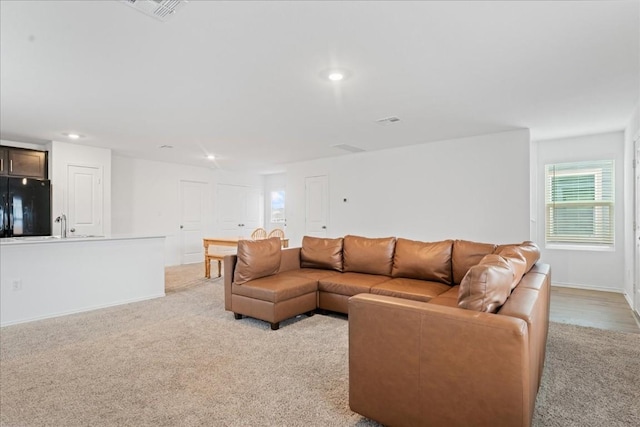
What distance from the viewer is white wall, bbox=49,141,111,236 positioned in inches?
213

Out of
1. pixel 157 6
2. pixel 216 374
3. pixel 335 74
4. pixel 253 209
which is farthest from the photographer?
pixel 253 209

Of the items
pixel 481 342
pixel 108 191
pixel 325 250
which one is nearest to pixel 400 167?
pixel 325 250

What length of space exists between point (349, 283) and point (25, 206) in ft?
16.7

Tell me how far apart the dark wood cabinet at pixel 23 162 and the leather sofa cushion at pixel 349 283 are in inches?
198

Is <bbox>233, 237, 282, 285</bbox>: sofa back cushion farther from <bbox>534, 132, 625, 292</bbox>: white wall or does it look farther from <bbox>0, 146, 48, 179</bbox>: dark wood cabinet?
→ <bbox>534, 132, 625, 292</bbox>: white wall

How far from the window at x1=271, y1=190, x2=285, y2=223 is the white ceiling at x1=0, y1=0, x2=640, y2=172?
4810 mm

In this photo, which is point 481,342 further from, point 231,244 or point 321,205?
point 321,205

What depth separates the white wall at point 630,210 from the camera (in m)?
4.01

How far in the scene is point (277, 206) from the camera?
32.0 ft

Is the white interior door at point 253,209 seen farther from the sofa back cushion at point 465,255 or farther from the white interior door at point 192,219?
the sofa back cushion at point 465,255

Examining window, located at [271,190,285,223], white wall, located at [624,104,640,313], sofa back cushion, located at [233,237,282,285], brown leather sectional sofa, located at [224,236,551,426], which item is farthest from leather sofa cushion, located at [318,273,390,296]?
window, located at [271,190,285,223]

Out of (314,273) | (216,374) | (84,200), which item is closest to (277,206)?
(84,200)

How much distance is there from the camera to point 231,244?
5.50 metres

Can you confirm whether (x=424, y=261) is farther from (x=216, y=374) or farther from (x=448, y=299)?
(x=216, y=374)
